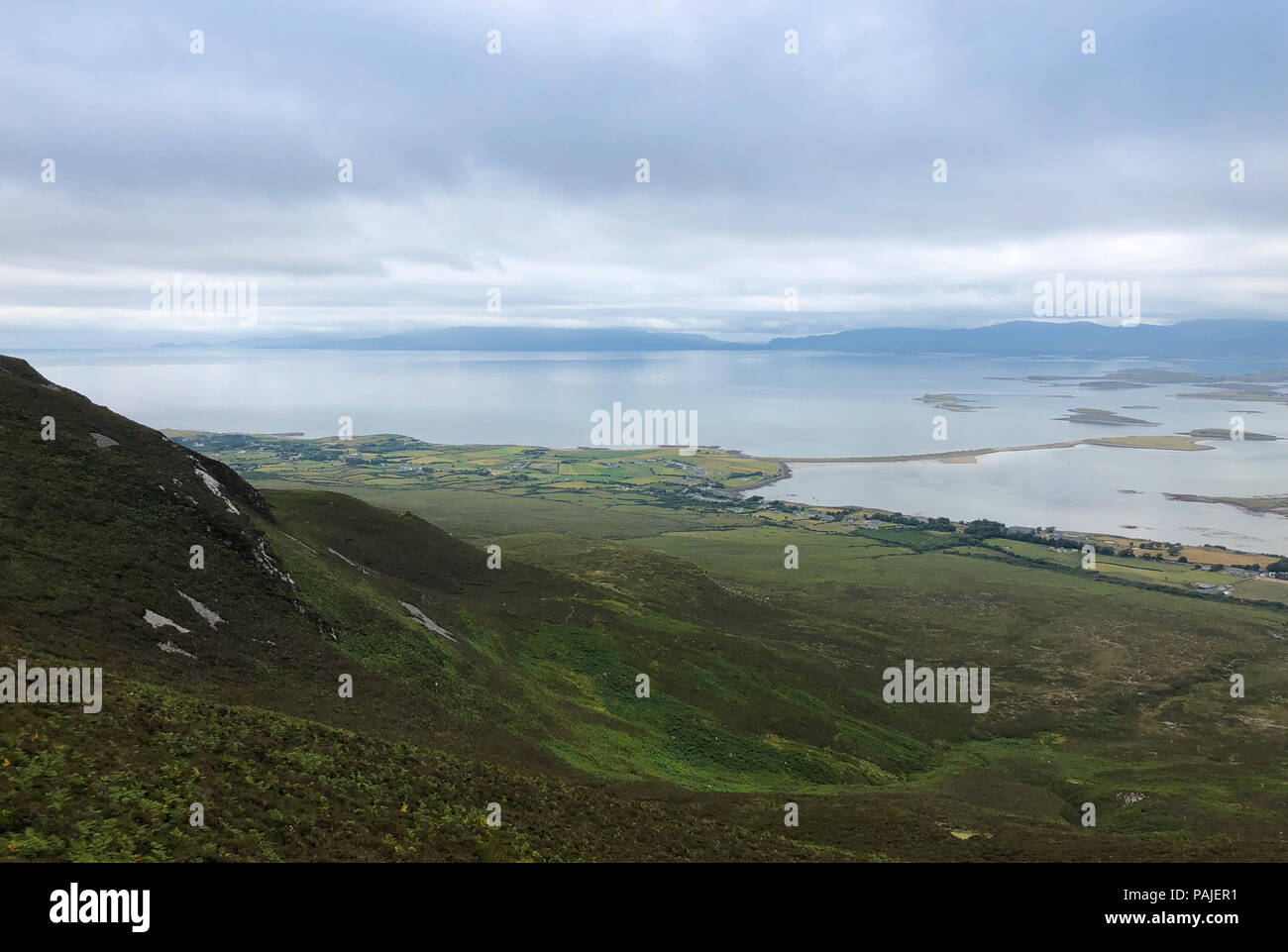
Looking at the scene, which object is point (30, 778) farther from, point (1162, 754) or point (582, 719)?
point (1162, 754)

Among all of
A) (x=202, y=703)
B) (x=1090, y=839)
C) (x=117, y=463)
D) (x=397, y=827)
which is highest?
(x=117, y=463)

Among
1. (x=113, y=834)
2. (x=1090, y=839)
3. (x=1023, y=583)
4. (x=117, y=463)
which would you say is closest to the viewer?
(x=113, y=834)

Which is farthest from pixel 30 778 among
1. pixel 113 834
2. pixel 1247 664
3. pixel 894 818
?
pixel 1247 664

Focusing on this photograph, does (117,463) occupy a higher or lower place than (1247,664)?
higher

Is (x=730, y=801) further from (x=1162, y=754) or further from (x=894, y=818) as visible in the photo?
(x=1162, y=754)
